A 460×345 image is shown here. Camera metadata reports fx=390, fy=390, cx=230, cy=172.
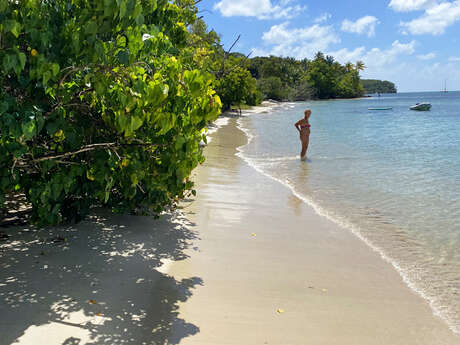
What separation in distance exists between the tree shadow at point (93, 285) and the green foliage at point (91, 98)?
0.57m

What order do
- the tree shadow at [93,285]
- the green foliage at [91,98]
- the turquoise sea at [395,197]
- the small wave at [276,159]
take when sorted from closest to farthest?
1. the green foliage at [91,98]
2. the tree shadow at [93,285]
3. the turquoise sea at [395,197]
4. the small wave at [276,159]

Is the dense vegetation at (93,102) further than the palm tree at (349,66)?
No

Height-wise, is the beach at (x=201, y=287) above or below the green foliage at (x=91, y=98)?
below

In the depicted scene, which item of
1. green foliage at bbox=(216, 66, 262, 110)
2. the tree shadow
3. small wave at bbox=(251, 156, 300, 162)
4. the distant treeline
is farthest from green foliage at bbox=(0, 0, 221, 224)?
the distant treeline

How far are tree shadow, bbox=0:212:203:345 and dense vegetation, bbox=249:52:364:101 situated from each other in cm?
8950

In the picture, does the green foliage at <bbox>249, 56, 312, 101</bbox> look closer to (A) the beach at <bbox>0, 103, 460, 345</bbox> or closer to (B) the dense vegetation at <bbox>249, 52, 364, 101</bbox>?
(B) the dense vegetation at <bbox>249, 52, 364, 101</bbox>

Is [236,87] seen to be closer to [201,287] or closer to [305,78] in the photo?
[201,287]

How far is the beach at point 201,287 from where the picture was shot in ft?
11.8

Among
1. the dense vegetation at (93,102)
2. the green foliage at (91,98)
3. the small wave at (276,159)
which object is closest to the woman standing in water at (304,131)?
the small wave at (276,159)

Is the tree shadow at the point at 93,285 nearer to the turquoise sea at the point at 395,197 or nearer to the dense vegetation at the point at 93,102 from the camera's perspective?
the dense vegetation at the point at 93,102

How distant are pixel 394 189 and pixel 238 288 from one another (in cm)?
775

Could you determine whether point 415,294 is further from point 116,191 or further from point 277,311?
point 116,191

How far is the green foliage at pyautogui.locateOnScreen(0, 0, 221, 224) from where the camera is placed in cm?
288

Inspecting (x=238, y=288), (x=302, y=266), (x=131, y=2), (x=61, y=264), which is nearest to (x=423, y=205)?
(x=302, y=266)
